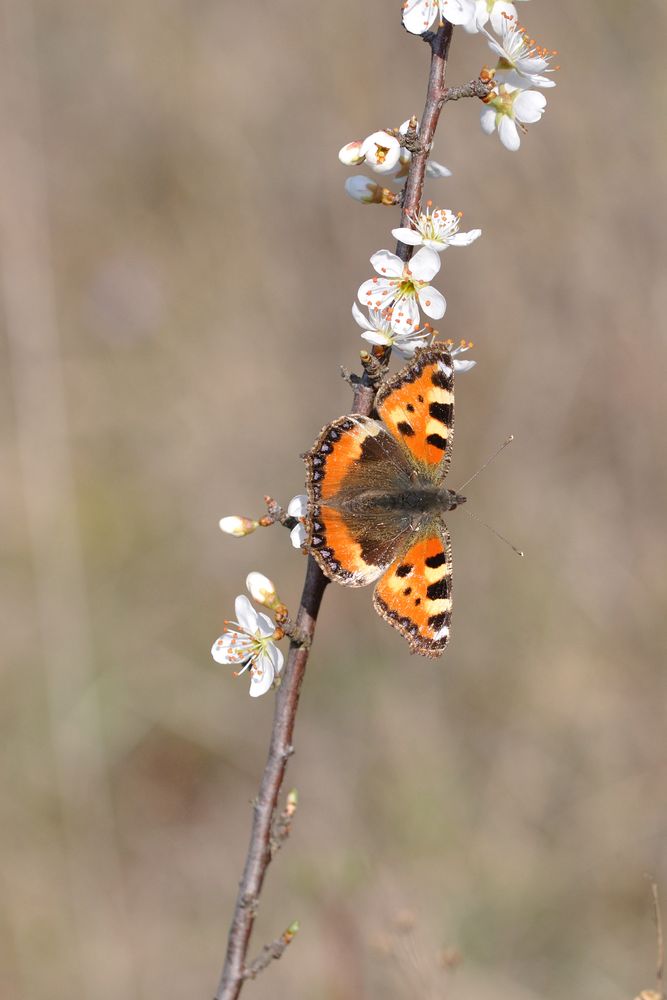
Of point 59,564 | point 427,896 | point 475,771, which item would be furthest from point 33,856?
point 475,771

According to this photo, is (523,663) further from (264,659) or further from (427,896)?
(264,659)

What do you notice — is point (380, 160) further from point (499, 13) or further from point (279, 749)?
point (279, 749)

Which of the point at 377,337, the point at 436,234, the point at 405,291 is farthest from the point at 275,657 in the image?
the point at 436,234

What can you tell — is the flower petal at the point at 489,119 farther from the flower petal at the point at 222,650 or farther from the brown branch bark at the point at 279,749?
the flower petal at the point at 222,650

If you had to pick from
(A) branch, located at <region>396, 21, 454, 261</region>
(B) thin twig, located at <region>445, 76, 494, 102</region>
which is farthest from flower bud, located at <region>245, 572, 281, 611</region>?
(B) thin twig, located at <region>445, 76, 494, 102</region>

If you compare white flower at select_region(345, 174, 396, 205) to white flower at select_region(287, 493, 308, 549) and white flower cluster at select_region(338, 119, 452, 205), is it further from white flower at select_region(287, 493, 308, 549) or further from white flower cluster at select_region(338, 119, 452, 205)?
white flower at select_region(287, 493, 308, 549)
